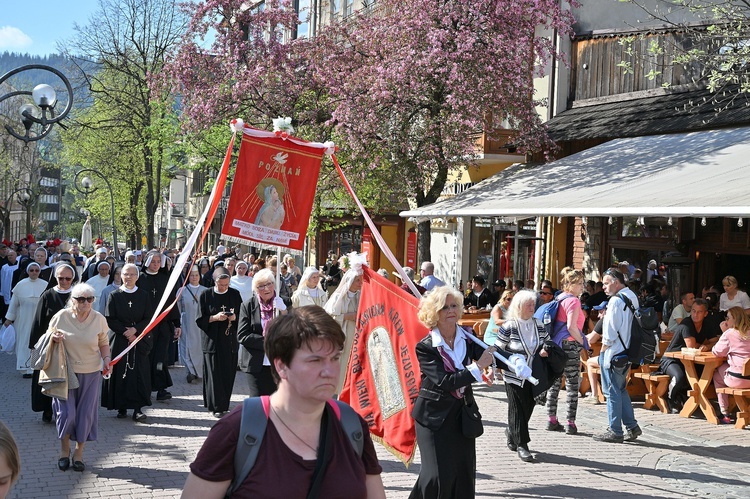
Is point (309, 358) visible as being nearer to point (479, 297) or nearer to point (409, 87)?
point (479, 297)

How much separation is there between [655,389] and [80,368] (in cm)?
739

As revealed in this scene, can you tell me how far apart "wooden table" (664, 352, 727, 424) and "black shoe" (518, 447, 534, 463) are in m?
3.37

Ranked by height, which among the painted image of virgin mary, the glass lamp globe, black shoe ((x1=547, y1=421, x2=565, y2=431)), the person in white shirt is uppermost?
the glass lamp globe

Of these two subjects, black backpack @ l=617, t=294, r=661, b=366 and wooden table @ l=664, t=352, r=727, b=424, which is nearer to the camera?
black backpack @ l=617, t=294, r=661, b=366

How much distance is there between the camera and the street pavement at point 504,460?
807cm

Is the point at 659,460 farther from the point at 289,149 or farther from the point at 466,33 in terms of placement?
the point at 466,33

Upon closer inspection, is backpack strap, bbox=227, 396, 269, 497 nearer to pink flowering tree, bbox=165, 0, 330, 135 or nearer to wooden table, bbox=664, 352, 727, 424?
wooden table, bbox=664, 352, 727, 424

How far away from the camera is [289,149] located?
9.45 meters

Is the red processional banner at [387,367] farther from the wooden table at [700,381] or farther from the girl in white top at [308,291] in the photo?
the wooden table at [700,381]

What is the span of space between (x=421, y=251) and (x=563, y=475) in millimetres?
10276

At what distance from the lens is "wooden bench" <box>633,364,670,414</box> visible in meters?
12.2

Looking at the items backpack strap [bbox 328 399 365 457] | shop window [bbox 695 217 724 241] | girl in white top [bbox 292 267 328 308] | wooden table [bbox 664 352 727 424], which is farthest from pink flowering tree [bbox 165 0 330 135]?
backpack strap [bbox 328 399 365 457]

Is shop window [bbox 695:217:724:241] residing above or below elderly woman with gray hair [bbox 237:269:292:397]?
above

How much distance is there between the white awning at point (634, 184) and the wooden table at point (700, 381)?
1816 millimetres
